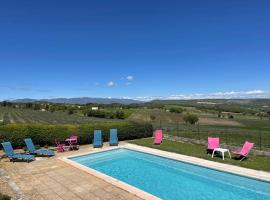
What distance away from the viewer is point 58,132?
1639cm

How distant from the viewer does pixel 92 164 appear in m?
13.3

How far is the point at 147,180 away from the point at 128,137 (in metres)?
9.01

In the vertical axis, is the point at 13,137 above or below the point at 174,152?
above

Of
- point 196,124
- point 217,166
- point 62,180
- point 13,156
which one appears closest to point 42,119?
point 196,124

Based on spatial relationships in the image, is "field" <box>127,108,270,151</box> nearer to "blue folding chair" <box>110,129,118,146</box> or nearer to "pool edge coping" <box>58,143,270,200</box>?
"pool edge coping" <box>58,143,270,200</box>

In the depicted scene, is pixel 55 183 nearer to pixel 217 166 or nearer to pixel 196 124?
pixel 217 166

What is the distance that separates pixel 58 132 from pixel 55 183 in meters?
7.95

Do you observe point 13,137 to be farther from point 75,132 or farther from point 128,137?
point 128,137

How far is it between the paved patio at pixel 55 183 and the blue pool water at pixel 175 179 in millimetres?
1762

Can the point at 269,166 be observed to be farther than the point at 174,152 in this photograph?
No

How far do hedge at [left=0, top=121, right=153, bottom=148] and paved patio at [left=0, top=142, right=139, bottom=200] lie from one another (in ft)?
11.0

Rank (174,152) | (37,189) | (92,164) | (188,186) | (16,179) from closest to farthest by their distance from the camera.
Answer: (37,189)
(16,179)
(188,186)
(92,164)
(174,152)

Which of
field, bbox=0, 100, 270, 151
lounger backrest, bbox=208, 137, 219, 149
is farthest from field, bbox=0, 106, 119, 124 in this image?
lounger backrest, bbox=208, 137, 219, 149

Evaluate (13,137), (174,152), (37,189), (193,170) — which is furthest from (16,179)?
(174,152)
